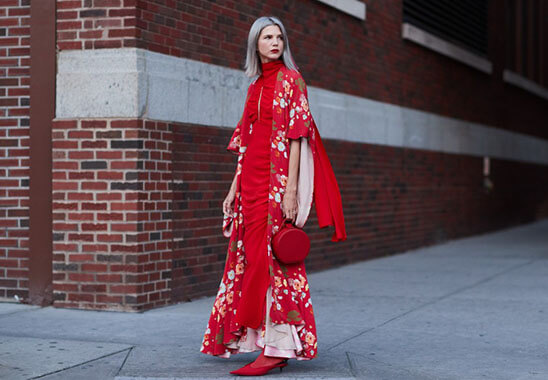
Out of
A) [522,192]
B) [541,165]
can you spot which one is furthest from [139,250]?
[541,165]

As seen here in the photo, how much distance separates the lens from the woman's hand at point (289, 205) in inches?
211

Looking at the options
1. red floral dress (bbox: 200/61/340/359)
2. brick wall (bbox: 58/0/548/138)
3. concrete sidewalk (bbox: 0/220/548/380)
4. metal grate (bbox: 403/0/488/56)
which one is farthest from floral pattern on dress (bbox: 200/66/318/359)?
metal grate (bbox: 403/0/488/56)

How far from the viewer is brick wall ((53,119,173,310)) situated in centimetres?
748

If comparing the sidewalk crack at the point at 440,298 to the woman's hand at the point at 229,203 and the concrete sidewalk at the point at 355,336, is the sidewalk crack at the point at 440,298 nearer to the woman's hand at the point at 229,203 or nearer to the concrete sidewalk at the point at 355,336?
the concrete sidewalk at the point at 355,336

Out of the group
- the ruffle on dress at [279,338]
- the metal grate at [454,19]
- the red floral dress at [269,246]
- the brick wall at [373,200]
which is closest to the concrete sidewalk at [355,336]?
the ruffle on dress at [279,338]

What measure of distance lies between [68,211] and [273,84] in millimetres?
2889

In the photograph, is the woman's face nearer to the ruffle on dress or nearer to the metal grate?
the ruffle on dress

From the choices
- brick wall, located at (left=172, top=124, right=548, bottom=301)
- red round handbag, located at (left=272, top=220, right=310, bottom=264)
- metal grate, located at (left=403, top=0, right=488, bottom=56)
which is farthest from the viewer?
metal grate, located at (left=403, top=0, right=488, bottom=56)

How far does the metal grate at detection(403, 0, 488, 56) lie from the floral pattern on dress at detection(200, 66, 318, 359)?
358 inches

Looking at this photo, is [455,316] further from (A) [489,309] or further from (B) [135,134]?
(B) [135,134]

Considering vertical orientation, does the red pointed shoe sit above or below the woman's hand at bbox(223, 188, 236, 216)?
below

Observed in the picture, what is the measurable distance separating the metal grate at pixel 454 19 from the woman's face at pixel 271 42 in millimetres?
9028

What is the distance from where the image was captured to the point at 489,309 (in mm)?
8109

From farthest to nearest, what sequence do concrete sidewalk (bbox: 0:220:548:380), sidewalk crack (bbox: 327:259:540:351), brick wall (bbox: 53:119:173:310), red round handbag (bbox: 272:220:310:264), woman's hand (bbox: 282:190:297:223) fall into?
brick wall (bbox: 53:119:173:310) → sidewalk crack (bbox: 327:259:540:351) → concrete sidewalk (bbox: 0:220:548:380) → woman's hand (bbox: 282:190:297:223) → red round handbag (bbox: 272:220:310:264)
